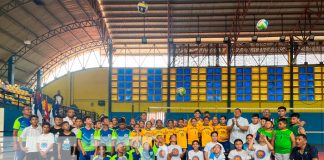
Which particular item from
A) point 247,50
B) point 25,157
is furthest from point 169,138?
point 247,50

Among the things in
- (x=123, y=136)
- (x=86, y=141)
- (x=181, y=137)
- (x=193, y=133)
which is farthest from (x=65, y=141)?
(x=193, y=133)

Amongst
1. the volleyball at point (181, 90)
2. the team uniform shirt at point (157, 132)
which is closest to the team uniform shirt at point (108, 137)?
the team uniform shirt at point (157, 132)

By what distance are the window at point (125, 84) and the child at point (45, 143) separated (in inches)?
874

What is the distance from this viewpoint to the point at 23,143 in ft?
36.0

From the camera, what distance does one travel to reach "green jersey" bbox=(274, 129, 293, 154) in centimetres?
1063

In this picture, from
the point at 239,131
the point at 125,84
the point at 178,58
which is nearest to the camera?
the point at 239,131

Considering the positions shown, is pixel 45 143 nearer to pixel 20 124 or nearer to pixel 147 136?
pixel 20 124

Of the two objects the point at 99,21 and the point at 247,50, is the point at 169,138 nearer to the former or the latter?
the point at 99,21

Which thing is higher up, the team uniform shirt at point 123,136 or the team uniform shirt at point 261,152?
the team uniform shirt at point 123,136

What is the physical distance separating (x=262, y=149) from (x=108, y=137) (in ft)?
13.0

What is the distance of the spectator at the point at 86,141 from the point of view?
36.8 feet

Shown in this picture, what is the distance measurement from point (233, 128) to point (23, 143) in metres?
5.76

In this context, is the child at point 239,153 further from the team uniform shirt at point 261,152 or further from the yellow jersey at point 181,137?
the yellow jersey at point 181,137

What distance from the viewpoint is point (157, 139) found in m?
12.8
